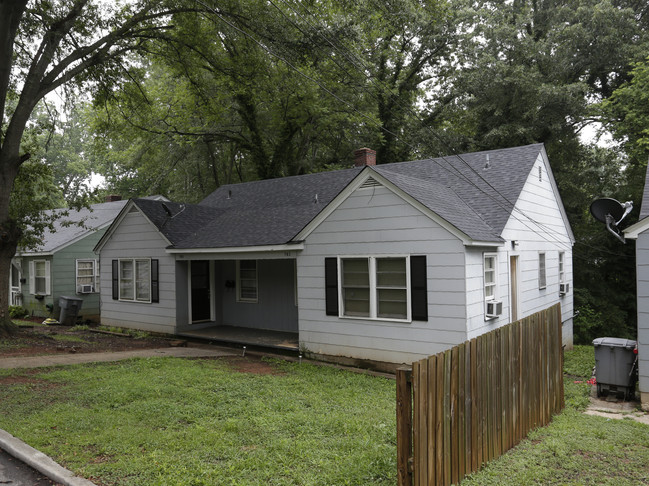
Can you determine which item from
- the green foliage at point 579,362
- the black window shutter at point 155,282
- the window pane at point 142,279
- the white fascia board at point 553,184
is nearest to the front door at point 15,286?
the window pane at point 142,279

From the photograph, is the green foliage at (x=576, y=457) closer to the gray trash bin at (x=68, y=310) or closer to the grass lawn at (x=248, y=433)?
the grass lawn at (x=248, y=433)

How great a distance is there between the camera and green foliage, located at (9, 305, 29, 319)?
65.3 feet

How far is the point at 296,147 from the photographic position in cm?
2683

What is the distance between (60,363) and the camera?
9.54 metres

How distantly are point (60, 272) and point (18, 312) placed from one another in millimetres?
2846

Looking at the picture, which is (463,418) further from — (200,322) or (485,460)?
(200,322)

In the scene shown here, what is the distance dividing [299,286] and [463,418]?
6902mm

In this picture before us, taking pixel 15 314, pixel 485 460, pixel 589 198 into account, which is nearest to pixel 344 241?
pixel 485 460

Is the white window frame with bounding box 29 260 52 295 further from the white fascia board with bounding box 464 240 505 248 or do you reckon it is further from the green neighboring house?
the white fascia board with bounding box 464 240 505 248

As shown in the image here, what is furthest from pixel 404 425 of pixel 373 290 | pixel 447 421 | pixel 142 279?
pixel 142 279

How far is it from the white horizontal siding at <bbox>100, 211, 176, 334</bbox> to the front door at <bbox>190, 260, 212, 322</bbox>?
0.66 m

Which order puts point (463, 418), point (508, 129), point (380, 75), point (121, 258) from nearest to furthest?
1. point (463, 418)
2. point (121, 258)
3. point (508, 129)
4. point (380, 75)

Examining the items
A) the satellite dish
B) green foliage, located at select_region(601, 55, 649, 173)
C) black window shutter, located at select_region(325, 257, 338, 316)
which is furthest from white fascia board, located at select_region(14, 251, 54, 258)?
green foliage, located at select_region(601, 55, 649, 173)

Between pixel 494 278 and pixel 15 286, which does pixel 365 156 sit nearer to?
pixel 494 278
